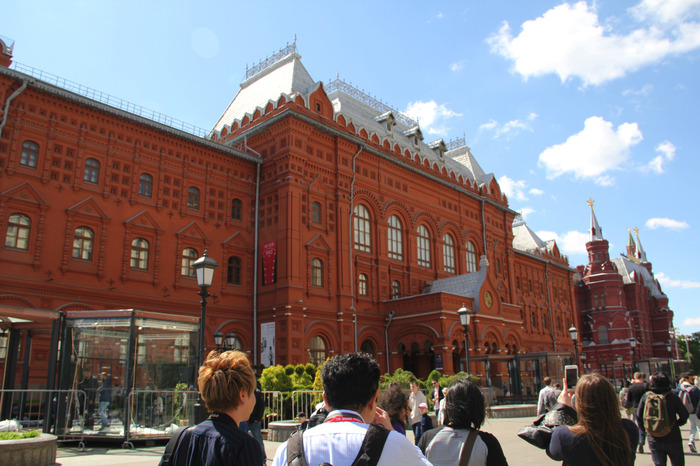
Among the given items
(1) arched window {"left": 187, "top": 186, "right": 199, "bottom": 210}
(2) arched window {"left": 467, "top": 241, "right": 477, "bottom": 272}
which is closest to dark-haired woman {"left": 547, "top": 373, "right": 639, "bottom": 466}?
(1) arched window {"left": 187, "top": 186, "right": 199, "bottom": 210}

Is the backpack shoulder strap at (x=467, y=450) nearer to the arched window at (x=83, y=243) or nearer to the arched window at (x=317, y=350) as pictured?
the arched window at (x=83, y=243)

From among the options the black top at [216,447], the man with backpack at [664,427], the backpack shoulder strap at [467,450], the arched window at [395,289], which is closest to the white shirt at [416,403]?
the man with backpack at [664,427]

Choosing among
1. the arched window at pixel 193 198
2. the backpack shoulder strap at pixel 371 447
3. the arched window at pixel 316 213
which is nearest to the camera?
the backpack shoulder strap at pixel 371 447

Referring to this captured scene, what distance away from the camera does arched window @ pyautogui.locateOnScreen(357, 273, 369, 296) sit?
101 ft

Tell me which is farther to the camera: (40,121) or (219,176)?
(219,176)

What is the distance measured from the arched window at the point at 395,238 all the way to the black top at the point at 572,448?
29.0 m

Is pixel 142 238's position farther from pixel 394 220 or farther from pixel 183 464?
pixel 183 464

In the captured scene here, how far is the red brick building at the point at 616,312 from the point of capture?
64.2 meters

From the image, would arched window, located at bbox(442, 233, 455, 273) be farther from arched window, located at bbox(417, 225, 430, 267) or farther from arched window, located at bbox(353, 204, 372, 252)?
arched window, located at bbox(353, 204, 372, 252)

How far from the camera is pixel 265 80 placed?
34.2m

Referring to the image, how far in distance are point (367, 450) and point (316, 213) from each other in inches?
1051

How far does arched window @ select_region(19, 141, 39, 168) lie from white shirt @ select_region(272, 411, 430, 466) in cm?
2229

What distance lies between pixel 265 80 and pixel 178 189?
11350mm

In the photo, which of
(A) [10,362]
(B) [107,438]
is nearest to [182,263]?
(A) [10,362]
